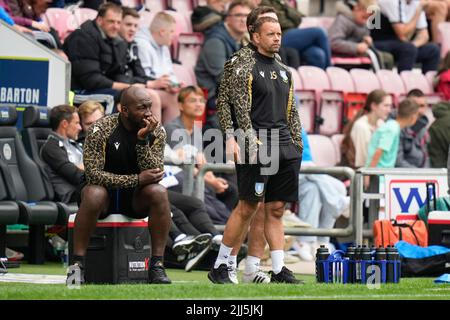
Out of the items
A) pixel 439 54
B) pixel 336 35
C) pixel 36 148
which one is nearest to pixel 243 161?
pixel 36 148

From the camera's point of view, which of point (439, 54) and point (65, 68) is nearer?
point (65, 68)

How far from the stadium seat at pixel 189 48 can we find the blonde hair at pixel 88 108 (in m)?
3.83

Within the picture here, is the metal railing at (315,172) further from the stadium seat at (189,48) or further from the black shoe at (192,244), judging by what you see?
the stadium seat at (189,48)

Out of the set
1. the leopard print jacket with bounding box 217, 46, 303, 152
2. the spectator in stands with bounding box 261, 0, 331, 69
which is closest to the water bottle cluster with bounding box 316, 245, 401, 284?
the leopard print jacket with bounding box 217, 46, 303, 152

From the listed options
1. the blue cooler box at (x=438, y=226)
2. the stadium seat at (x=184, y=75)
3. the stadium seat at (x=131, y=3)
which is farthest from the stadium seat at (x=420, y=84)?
the blue cooler box at (x=438, y=226)

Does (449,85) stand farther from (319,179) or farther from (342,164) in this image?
(319,179)

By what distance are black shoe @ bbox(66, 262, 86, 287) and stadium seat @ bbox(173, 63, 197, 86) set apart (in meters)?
7.48

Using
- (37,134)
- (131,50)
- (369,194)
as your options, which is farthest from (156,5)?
(369,194)

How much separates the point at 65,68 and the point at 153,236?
4.70m

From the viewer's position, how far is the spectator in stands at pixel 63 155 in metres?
14.4

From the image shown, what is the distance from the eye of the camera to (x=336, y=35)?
846 inches

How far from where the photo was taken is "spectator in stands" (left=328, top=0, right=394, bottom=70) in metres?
21.4

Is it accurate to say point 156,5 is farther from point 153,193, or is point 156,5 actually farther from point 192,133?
point 153,193

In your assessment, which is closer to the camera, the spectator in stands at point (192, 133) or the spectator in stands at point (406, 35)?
the spectator in stands at point (192, 133)
